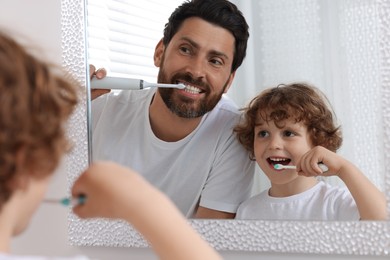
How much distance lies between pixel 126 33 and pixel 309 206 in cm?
41

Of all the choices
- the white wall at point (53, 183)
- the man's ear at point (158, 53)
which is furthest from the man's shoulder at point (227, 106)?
the white wall at point (53, 183)

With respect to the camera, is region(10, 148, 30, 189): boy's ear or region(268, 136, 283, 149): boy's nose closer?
region(10, 148, 30, 189): boy's ear

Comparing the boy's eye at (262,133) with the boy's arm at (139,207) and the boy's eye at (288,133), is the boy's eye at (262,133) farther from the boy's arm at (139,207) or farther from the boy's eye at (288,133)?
the boy's arm at (139,207)

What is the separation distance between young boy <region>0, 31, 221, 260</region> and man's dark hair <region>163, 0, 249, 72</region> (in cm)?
36

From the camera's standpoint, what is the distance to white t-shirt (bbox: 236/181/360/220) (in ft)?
2.96

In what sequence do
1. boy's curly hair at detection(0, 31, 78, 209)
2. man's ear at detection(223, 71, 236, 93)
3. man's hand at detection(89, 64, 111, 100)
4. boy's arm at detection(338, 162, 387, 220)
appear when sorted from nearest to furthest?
boy's curly hair at detection(0, 31, 78, 209)
boy's arm at detection(338, 162, 387, 220)
man's ear at detection(223, 71, 236, 93)
man's hand at detection(89, 64, 111, 100)

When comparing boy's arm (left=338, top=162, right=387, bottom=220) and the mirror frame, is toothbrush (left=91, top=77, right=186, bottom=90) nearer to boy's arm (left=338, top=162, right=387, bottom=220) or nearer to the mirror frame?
the mirror frame

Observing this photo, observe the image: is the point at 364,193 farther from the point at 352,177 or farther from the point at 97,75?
the point at 97,75

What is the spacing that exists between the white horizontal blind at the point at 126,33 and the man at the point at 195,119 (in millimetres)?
17

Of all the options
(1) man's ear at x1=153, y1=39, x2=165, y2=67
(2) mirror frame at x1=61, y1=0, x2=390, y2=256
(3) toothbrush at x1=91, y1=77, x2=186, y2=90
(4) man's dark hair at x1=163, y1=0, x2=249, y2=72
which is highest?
(4) man's dark hair at x1=163, y1=0, x2=249, y2=72

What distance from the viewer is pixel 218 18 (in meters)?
0.99

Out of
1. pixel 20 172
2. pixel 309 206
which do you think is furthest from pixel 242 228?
pixel 20 172

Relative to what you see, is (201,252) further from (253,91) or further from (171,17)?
(171,17)

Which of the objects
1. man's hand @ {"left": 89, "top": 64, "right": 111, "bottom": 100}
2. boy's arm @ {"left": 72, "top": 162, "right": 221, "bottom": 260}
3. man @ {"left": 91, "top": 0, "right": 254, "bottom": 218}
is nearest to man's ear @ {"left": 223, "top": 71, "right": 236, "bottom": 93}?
man @ {"left": 91, "top": 0, "right": 254, "bottom": 218}
